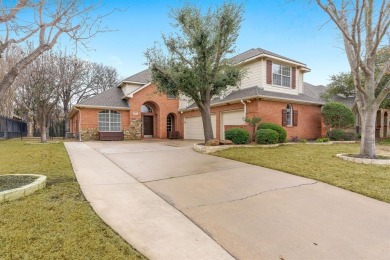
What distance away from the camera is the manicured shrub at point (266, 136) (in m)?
11.9

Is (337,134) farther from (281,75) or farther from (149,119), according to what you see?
(149,119)

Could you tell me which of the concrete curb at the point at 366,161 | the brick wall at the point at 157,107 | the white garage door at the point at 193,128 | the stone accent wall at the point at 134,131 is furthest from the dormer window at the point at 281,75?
the stone accent wall at the point at 134,131

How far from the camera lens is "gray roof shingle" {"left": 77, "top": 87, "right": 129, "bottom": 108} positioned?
18.8 meters

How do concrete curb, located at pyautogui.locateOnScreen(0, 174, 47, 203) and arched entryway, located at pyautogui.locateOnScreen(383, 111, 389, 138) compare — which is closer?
concrete curb, located at pyautogui.locateOnScreen(0, 174, 47, 203)

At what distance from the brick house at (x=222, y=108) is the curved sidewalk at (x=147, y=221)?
32.1 ft

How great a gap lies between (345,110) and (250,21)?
9.11 meters

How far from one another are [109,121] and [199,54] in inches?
462

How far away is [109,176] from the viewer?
6.02 meters

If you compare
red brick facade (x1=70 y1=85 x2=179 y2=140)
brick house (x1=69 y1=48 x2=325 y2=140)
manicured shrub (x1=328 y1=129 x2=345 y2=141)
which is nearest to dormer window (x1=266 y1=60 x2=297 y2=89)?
brick house (x1=69 y1=48 x2=325 y2=140)

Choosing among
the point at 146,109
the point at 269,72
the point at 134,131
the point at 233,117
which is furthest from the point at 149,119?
the point at 269,72

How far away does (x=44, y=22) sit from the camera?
492cm

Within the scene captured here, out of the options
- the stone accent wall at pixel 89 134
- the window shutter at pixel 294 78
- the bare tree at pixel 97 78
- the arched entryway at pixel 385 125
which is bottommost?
the stone accent wall at pixel 89 134

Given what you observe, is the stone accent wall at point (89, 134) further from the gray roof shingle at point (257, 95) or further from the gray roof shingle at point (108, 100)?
the gray roof shingle at point (257, 95)

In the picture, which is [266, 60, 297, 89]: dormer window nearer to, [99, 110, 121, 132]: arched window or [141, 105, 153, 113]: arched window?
[141, 105, 153, 113]: arched window
